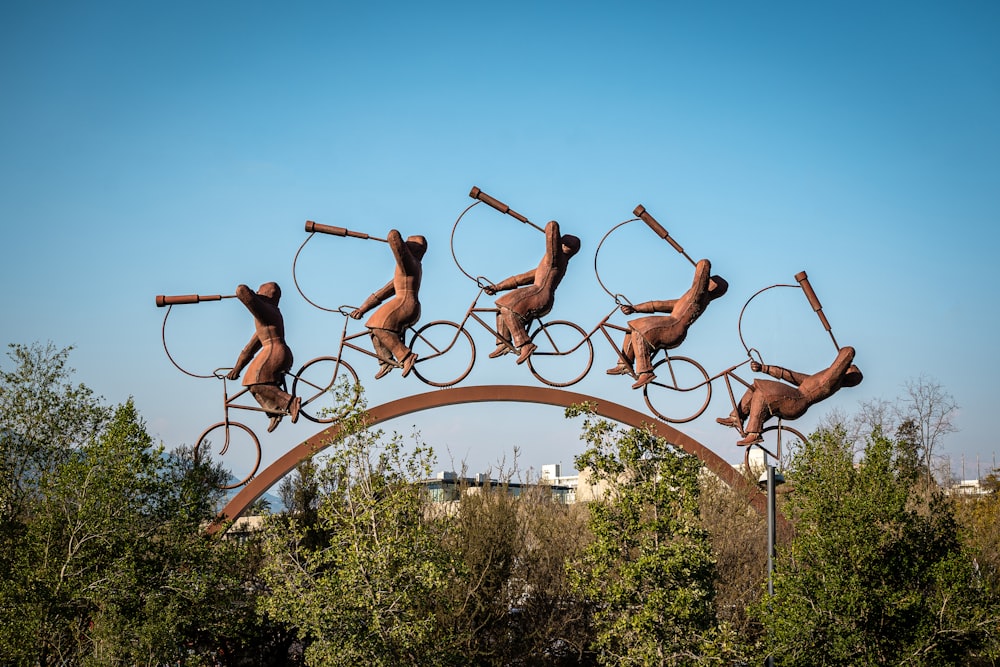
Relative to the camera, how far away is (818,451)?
36.8ft

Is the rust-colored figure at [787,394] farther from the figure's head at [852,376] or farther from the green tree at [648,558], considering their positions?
the green tree at [648,558]

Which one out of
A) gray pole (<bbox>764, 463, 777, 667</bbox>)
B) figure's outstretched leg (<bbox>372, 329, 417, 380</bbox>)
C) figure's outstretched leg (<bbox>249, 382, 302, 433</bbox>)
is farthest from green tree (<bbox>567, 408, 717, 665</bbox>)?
figure's outstretched leg (<bbox>249, 382, 302, 433</bbox>)

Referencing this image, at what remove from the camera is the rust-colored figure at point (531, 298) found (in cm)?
1208

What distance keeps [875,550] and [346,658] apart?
18.2 ft

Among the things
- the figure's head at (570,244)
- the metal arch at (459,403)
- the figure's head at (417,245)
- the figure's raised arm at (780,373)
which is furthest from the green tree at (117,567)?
the figure's raised arm at (780,373)

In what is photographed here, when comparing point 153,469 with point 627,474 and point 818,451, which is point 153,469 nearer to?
point 627,474

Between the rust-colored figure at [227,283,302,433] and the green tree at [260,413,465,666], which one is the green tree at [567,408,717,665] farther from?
the rust-colored figure at [227,283,302,433]

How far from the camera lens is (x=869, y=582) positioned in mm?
10539

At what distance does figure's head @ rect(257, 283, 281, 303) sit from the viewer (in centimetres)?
1241

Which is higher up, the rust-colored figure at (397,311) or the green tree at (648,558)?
the rust-colored figure at (397,311)

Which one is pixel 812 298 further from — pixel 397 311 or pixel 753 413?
pixel 397 311

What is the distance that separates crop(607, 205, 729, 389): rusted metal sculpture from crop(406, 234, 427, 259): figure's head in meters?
2.58

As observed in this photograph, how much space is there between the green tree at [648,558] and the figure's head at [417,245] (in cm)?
325

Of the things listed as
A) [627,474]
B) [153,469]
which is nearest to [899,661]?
[627,474]
